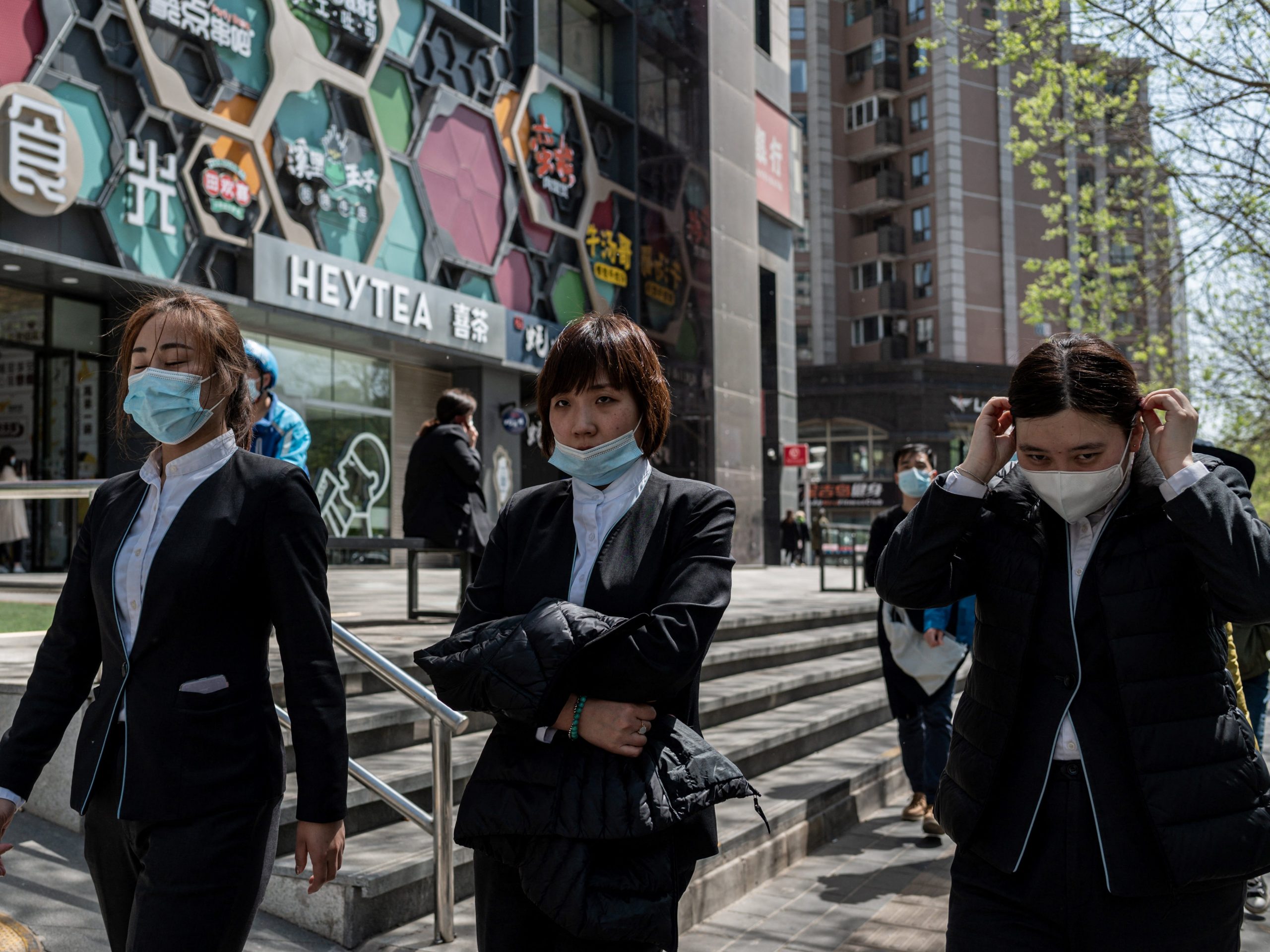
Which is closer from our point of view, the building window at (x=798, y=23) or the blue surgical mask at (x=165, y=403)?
the blue surgical mask at (x=165, y=403)

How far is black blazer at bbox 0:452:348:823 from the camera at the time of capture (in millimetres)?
2189

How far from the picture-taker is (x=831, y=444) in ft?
145

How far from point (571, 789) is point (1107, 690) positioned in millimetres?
1088

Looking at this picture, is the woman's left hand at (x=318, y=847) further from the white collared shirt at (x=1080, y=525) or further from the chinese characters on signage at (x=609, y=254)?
the chinese characters on signage at (x=609, y=254)

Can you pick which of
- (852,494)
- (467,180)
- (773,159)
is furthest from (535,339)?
(852,494)

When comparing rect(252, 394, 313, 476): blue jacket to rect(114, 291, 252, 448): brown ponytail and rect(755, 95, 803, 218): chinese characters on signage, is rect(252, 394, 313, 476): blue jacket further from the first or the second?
rect(755, 95, 803, 218): chinese characters on signage

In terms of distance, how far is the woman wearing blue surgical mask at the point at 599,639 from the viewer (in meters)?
2.16

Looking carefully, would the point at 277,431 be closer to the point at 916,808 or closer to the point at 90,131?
the point at 916,808

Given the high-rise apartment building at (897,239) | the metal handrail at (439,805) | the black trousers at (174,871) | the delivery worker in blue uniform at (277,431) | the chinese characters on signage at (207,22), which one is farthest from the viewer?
the high-rise apartment building at (897,239)

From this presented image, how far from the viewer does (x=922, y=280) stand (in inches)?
1797

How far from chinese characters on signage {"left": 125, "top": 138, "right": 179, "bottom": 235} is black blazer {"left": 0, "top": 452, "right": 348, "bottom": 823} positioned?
1171 cm

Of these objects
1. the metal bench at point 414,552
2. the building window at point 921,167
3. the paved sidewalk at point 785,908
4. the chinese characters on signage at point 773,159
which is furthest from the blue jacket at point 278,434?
the building window at point 921,167

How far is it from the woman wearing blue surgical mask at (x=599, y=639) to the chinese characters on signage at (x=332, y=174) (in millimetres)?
13791

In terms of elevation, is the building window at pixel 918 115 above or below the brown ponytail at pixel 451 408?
above
